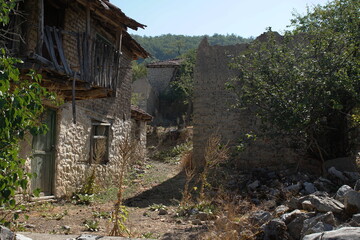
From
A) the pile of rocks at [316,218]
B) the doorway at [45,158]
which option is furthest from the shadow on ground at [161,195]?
the pile of rocks at [316,218]

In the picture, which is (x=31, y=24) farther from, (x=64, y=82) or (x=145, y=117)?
(x=145, y=117)

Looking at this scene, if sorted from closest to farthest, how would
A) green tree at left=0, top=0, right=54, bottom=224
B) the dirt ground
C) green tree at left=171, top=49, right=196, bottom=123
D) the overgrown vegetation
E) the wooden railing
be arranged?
green tree at left=0, top=0, right=54, bottom=224 → the overgrown vegetation → the dirt ground → the wooden railing → green tree at left=171, top=49, right=196, bottom=123

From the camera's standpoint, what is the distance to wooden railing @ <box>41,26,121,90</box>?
6812 millimetres

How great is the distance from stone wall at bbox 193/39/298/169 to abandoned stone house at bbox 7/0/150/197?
2.65m

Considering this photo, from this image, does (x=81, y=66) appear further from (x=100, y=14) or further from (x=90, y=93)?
(x=100, y=14)

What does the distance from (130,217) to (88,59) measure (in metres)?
3.29

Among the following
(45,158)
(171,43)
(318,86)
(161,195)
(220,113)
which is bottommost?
(161,195)

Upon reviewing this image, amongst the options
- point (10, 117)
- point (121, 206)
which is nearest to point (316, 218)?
point (121, 206)

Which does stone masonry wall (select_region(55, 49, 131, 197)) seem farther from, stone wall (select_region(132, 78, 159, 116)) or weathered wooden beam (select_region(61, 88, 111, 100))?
stone wall (select_region(132, 78, 159, 116))

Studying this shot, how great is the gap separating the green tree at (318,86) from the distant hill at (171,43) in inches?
1970

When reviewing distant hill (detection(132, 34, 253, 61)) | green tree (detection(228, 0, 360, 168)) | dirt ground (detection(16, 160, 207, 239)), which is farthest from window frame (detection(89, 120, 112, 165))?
distant hill (detection(132, 34, 253, 61))

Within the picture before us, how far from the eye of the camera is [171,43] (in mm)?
68438

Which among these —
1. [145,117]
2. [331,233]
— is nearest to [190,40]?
[145,117]

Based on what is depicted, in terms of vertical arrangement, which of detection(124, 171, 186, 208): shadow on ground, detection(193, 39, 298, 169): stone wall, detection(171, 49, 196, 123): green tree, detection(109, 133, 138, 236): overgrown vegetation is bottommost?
detection(124, 171, 186, 208): shadow on ground
